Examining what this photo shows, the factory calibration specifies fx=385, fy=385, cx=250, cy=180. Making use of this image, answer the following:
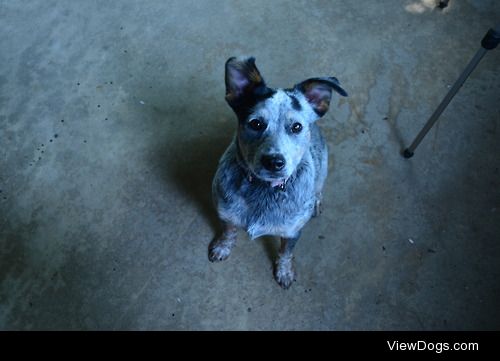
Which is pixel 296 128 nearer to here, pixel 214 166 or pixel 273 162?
pixel 273 162

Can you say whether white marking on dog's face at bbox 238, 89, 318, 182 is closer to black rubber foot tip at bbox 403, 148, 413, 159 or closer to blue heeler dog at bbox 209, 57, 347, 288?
blue heeler dog at bbox 209, 57, 347, 288

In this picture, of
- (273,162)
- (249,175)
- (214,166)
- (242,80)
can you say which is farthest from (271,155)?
(214,166)

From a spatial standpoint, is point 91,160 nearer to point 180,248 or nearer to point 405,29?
point 180,248

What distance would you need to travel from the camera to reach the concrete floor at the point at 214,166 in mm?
2756

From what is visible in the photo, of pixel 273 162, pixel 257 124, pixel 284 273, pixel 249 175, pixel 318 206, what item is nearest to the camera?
pixel 273 162

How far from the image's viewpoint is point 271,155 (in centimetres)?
191

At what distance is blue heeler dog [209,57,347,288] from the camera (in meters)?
1.99

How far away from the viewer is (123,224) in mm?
3002

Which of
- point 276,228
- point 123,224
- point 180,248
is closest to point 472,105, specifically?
point 276,228

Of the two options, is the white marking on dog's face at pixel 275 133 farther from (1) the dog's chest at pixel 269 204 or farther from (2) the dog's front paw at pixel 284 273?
(2) the dog's front paw at pixel 284 273

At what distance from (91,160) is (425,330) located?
2889 mm

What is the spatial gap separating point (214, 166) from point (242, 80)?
1.26 meters

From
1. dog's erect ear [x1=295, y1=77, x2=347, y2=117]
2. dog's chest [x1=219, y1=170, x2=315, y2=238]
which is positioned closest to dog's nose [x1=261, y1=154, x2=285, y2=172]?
dog's chest [x1=219, y1=170, x2=315, y2=238]

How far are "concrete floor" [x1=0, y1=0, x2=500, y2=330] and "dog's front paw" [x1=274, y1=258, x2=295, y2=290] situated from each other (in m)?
0.07
